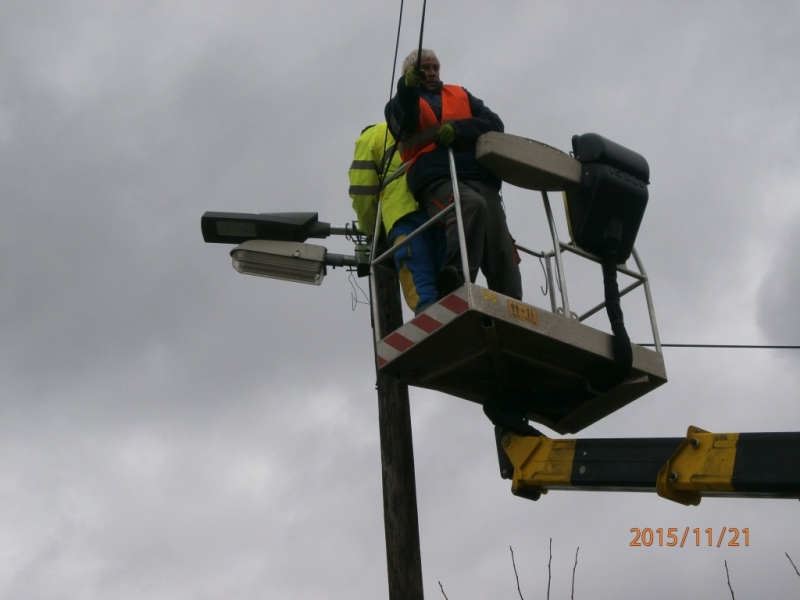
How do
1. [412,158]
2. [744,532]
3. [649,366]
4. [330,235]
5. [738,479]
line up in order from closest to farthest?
[738,479] < [744,532] < [649,366] < [412,158] < [330,235]

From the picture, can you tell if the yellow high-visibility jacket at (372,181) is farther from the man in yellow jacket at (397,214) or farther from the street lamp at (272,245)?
the street lamp at (272,245)

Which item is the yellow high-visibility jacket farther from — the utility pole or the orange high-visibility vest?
the utility pole

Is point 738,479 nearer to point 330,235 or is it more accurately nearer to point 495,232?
Answer: point 495,232

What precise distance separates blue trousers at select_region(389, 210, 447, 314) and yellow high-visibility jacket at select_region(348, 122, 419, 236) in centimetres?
16

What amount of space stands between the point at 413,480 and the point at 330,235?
1.77 meters

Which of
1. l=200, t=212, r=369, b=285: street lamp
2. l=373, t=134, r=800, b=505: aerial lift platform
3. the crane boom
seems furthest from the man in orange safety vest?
the crane boom

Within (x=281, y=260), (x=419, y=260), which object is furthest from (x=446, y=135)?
(x=281, y=260)

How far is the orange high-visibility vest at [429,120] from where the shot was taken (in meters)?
7.04

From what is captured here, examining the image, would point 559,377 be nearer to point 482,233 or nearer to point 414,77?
point 482,233

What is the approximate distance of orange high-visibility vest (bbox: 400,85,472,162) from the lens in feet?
23.1

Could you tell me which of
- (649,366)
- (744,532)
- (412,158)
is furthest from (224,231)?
(744,532)

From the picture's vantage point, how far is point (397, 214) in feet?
23.1

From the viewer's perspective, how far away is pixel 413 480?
21.9ft

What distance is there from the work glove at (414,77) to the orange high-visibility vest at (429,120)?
260 mm
